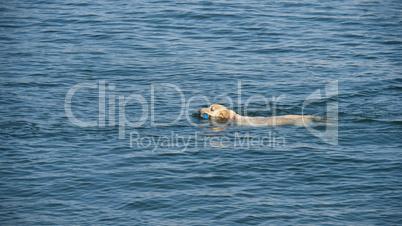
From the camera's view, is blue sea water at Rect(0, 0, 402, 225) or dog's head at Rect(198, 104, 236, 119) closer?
blue sea water at Rect(0, 0, 402, 225)

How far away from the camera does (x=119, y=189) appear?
1030 centimetres

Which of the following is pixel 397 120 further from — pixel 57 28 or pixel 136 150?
pixel 57 28

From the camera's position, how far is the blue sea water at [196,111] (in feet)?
32.3

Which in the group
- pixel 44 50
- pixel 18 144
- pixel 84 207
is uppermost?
pixel 44 50

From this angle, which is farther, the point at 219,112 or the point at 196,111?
the point at 196,111

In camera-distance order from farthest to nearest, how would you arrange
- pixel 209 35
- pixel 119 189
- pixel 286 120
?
pixel 209 35
pixel 286 120
pixel 119 189

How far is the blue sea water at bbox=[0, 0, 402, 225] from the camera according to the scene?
9844mm

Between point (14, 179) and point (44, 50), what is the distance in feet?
35.6

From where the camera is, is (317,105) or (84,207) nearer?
(84,207)

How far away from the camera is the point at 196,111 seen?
14.7 metres

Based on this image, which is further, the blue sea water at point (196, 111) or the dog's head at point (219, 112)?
the dog's head at point (219, 112)

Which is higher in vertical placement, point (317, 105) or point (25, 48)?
point (25, 48)

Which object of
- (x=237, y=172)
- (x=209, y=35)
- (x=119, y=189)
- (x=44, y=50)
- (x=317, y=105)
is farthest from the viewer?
(x=209, y=35)

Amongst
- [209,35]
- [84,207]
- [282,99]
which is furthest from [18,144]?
[209,35]
